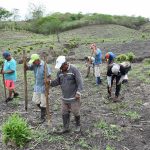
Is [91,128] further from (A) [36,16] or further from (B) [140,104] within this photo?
(A) [36,16]

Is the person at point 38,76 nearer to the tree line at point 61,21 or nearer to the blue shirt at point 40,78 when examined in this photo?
the blue shirt at point 40,78

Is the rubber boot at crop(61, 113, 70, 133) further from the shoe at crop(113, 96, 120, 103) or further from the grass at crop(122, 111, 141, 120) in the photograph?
the shoe at crop(113, 96, 120, 103)

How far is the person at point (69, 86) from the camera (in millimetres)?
8477

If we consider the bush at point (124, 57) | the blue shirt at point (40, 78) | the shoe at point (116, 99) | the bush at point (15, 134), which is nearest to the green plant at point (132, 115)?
the shoe at point (116, 99)

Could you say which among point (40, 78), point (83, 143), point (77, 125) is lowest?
point (83, 143)

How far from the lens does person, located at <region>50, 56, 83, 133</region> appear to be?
8477 mm

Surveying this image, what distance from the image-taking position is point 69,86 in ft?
28.3

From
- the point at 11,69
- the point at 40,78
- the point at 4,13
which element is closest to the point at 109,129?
the point at 40,78

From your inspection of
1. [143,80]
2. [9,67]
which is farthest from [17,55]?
[9,67]

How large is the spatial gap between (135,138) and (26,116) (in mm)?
3255

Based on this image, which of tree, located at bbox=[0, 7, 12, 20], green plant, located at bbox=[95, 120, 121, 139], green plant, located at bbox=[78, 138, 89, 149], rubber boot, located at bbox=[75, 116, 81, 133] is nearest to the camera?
green plant, located at bbox=[78, 138, 89, 149]

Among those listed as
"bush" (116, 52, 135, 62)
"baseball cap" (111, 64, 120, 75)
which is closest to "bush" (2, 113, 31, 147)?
"baseball cap" (111, 64, 120, 75)

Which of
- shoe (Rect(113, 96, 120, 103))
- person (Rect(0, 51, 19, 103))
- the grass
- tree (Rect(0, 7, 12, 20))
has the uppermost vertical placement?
tree (Rect(0, 7, 12, 20))

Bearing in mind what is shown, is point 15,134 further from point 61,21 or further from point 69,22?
point 61,21
